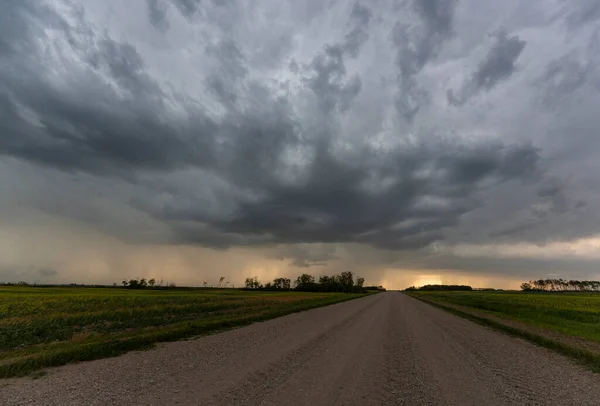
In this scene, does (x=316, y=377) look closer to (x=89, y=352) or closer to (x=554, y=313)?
(x=89, y=352)

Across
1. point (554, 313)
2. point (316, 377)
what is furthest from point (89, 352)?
point (554, 313)

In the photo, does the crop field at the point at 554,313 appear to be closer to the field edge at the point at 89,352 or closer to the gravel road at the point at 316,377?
the gravel road at the point at 316,377

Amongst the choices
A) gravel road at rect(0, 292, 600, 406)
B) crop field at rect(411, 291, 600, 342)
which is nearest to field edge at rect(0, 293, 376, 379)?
gravel road at rect(0, 292, 600, 406)

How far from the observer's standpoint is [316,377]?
10.2 meters

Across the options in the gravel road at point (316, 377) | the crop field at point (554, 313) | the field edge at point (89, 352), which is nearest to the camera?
the gravel road at point (316, 377)

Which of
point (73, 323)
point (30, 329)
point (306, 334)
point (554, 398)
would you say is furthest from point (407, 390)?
point (73, 323)

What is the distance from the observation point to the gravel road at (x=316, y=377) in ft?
27.4

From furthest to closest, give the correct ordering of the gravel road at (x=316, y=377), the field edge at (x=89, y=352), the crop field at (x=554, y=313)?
the crop field at (x=554, y=313)
the field edge at (x=89, y=352)
the gravel road at (x=316, y=377)

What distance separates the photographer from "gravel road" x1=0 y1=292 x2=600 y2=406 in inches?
329

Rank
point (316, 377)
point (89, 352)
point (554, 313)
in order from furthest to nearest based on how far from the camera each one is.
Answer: point (554, 313), point (89, 352), point (316, 377)

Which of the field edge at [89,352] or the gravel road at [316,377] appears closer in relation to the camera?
the gravel road at [316,377]

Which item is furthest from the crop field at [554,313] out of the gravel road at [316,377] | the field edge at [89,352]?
the field edge at [89,352]

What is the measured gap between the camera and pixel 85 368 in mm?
11289

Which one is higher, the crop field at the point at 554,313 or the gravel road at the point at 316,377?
the crop field at the point at 554,313
